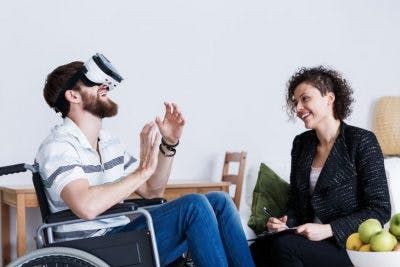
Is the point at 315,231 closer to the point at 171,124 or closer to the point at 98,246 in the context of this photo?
the point at 171,124

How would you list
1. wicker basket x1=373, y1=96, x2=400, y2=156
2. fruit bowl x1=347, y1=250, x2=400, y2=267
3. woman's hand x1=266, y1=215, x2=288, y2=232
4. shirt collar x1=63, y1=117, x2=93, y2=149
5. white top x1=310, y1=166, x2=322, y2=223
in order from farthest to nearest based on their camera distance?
wicker basket x1=373, y1=96, x2=400, y2=156 → white top x1=310, y1=166, x2=322, y2=223 → woman's hand x1=266, y1=215, x2=288, y2=232 → shirt collar x1=63, y1=117, x2=93, y2=149 → fruit bowl x1=347, y1=250, x2=400, y2=267

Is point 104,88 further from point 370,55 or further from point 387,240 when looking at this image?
point 370,55

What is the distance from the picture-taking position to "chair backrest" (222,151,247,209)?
3.38m

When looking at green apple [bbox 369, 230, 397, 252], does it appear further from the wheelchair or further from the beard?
the beard

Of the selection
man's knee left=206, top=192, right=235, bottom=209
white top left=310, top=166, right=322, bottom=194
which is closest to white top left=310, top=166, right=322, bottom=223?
white top left=310, top=166, right=322, bottom=194

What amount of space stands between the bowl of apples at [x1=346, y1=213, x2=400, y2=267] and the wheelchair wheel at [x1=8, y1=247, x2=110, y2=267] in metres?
0.65

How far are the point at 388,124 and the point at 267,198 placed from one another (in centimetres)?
191

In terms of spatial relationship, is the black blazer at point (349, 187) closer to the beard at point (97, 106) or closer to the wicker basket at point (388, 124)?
the beard at point (97, 106)

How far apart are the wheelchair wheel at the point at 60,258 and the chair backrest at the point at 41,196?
148 mm

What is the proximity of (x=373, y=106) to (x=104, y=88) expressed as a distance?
8.95 ft

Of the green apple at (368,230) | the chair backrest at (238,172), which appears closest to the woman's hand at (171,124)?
the green apple at (368,230)

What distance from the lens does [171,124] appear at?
6.48ft

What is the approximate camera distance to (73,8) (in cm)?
321

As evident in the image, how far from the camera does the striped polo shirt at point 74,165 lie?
5.44ft
